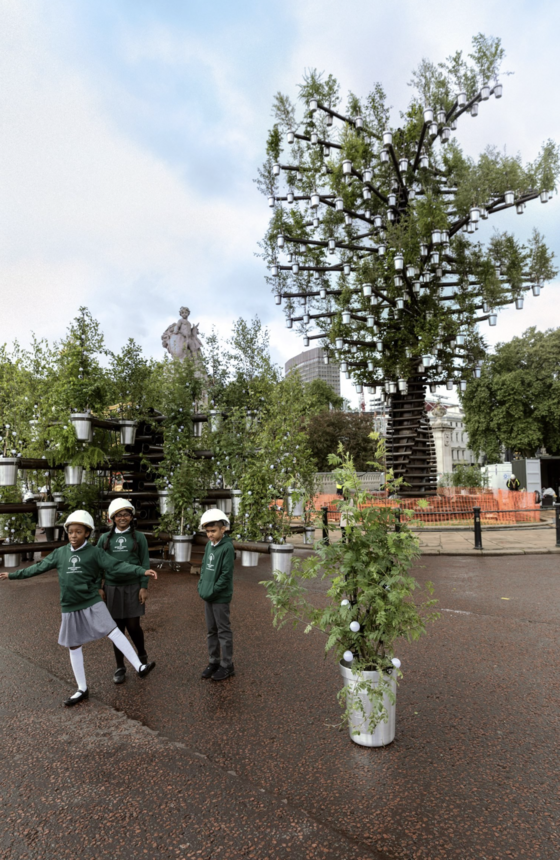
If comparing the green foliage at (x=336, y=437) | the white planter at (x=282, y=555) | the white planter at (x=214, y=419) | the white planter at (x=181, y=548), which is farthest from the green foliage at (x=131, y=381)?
the green foliage at (x=336, y=437)

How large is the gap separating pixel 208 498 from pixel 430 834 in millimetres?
9437

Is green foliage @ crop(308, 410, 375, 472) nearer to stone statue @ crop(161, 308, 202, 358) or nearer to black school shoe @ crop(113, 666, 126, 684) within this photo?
stone statue @ crop(161, 308, 202, 358)

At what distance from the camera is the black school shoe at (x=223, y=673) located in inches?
185

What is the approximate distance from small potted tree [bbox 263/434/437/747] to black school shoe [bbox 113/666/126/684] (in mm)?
1901

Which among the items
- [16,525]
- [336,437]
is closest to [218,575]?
[16,525]

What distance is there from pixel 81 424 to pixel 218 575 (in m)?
6.59

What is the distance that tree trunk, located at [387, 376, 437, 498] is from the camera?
20297mm

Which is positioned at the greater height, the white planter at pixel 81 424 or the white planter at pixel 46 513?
the white planter at pixel 81 424

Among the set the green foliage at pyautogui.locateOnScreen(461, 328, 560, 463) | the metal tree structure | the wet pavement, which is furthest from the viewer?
the green foliage at pyautogui.locateOnScreen(461, 328, 560, 463)

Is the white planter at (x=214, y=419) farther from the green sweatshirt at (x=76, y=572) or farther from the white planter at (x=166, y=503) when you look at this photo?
the green sweatshirt at (x=76, y=572)

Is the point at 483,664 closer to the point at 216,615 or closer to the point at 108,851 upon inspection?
the point at 216,615

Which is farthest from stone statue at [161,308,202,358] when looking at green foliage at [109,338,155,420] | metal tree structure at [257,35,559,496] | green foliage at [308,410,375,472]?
green foliage at [308,410,375,472]

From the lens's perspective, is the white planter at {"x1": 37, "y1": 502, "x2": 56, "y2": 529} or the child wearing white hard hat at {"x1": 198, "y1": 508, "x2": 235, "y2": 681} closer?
the child wearing white hard hat at {"x1": 198, "y1": 508, "x2": 235, "y2": 681}

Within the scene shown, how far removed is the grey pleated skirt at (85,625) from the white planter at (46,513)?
7373mm
